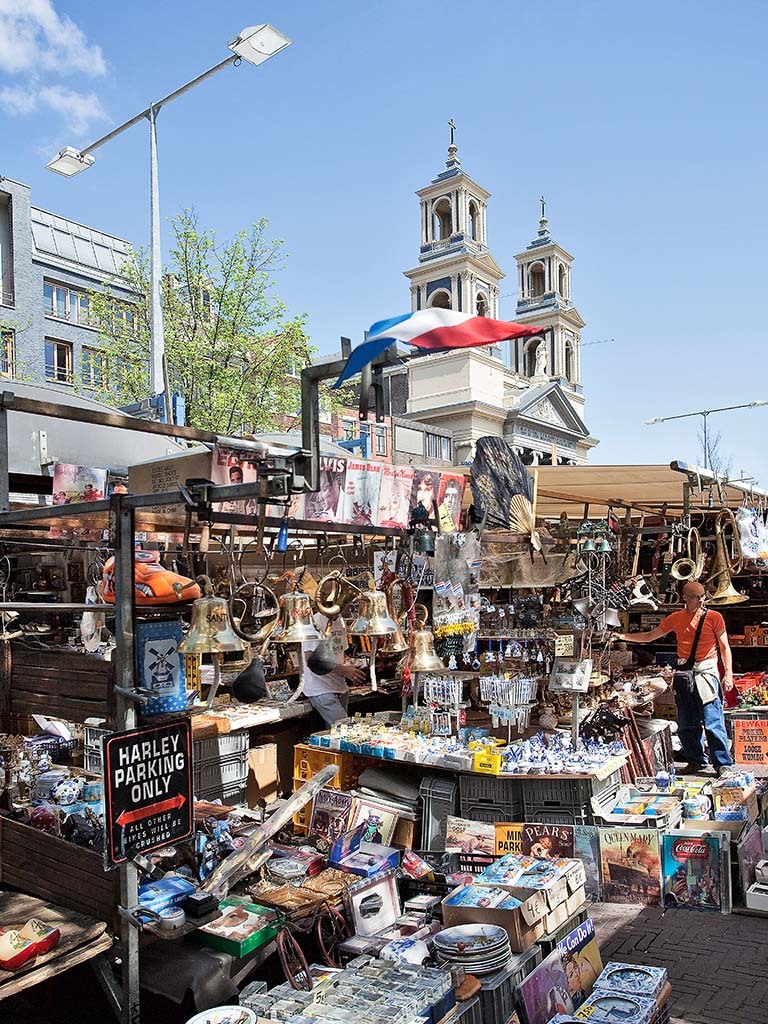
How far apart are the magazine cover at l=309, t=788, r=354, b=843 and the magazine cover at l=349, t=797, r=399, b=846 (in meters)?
0.06

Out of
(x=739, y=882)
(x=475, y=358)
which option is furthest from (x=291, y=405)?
(x=475, y=358)

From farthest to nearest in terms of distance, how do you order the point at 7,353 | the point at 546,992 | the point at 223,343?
the point at 7,353 < the point at 223,343 < the point at 546,992

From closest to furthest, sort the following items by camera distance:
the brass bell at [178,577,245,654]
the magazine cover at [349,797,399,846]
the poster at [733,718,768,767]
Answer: the brass bell at [178,577,245,654]
the magazine cover at [349,797,399,846]
the poster at [733,718,768,767]

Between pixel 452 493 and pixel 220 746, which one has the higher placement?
pixel 452 493

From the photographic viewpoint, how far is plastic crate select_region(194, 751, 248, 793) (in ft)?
22.3

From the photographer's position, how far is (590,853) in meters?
5.67

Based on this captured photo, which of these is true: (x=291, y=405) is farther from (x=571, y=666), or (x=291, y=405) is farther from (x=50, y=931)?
(x=50, y=931)

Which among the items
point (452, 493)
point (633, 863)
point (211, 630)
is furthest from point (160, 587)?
point (633, 863)

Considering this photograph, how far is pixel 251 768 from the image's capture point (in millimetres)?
7590

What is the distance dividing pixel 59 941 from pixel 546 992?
87.7 inches

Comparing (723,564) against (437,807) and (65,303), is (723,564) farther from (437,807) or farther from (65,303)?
(65,303)

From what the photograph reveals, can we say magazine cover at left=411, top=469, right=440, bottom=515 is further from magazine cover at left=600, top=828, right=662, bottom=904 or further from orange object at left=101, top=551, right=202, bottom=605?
magazine cover at left=600, top=828, right=662, bottom=904

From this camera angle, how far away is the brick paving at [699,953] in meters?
4.31

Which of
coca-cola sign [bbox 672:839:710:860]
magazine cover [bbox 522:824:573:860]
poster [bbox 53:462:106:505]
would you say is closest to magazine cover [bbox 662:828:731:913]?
coca-cola sign [bbox 672:839:710:860]
